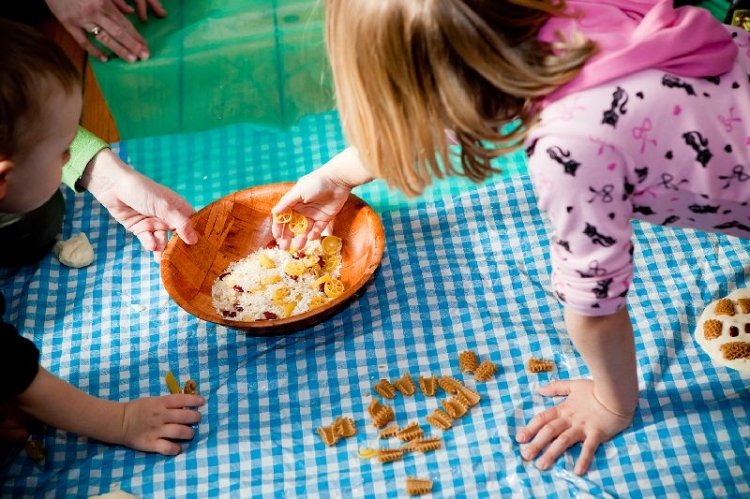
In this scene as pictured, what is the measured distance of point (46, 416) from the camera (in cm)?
98

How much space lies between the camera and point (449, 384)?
1.04 m

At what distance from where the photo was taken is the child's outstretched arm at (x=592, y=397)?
86cm

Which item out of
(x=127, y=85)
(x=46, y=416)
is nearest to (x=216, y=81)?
(x=127, y=85)

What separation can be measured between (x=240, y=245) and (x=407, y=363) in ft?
1.01

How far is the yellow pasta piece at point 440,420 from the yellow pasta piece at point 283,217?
0.34 meters

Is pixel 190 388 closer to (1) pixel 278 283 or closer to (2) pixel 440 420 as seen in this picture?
(1) pixel 278 283

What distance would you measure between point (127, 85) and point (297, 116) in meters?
0.31

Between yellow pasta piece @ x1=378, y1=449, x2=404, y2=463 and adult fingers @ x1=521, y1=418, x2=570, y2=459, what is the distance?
0.47 feet

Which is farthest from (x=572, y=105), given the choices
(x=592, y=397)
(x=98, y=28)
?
(x=98, y=28)

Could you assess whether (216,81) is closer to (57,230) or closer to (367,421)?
(57,230)

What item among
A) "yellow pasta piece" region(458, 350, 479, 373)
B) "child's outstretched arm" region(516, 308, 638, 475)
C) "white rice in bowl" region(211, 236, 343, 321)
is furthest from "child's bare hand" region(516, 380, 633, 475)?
"white rice in bowl" region(211, 236, 343, 321)

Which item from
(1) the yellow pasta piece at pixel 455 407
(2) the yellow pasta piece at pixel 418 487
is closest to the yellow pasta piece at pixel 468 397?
(1) the yellow pasta piece at pixel 455 407

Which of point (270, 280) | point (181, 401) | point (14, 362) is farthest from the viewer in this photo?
point (270, 280)

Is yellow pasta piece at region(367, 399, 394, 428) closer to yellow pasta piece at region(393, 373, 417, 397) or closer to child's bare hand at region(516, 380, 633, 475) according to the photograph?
yellow pasta piece at region(393, 373, 417, 397)
